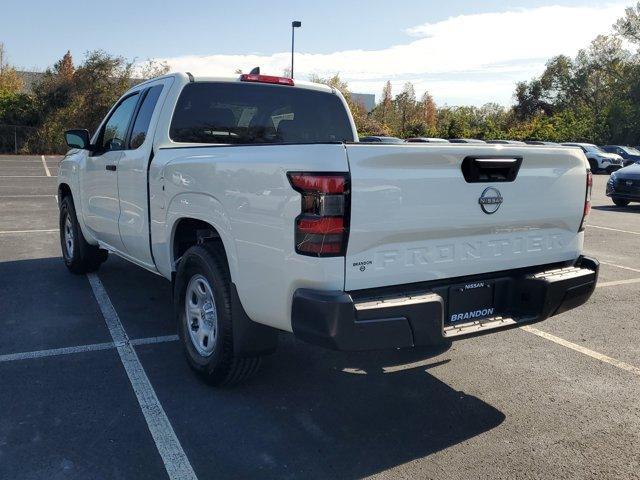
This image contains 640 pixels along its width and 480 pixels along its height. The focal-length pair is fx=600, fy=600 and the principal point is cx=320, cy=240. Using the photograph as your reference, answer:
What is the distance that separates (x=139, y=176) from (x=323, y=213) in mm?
2303

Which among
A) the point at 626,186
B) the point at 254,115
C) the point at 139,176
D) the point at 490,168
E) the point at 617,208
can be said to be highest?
the point at 254,115

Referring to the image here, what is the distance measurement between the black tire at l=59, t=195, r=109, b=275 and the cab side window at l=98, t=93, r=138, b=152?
1.16m

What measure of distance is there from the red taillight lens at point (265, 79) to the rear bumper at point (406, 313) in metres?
2.58

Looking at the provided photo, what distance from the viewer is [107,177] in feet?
17.6

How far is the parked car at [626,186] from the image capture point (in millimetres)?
14570

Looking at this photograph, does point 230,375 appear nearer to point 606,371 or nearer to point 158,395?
point 158,395

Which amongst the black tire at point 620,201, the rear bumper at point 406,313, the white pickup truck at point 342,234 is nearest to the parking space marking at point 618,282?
the white pickup truck at point 342,234

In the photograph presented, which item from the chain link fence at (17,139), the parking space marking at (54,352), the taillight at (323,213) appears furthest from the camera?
the chain link fence at (17,139)

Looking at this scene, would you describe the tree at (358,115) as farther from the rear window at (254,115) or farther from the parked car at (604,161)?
the rear window at (254,115)

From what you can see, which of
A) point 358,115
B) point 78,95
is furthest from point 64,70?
point 358,115

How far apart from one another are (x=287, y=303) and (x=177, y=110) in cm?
226

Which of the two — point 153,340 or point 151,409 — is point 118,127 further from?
point 151,409

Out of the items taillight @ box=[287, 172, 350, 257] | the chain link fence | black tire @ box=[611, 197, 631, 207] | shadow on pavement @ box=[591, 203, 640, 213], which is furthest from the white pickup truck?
the chain link fence

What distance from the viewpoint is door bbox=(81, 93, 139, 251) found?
17.2ft
